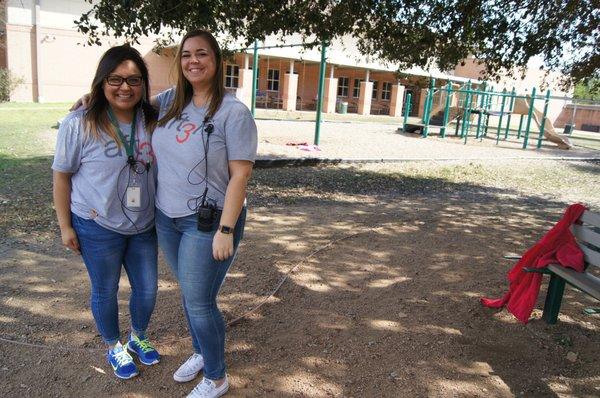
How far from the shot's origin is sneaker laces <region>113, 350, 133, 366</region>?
260 centimetres

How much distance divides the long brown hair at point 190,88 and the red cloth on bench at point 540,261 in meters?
2.42

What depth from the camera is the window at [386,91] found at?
123 ft

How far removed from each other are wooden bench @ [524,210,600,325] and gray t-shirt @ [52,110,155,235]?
251cm

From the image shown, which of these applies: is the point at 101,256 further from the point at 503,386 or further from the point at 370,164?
the point at 370,164

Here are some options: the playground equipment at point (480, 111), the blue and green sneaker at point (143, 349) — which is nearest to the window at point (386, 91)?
the playground equipment at point (480, 111)

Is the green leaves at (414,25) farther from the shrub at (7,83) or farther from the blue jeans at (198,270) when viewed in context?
the shrub at (7,83)

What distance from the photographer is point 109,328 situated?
2.55 metres

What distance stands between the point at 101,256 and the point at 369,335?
1736 mm

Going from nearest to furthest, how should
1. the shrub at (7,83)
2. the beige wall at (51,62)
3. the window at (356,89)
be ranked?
the shrub at (7,83) → the beige wall at (51,62) → the window at (356,89)

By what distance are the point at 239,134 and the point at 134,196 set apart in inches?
25.1

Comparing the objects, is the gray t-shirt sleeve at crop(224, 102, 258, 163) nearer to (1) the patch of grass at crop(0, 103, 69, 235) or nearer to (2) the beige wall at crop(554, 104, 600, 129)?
(1) the patch of grass at crop(0, 103, 69, 235)

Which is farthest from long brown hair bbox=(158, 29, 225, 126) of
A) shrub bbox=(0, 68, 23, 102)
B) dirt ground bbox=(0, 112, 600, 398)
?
shrub bbox=(0, 68, 23, 102)

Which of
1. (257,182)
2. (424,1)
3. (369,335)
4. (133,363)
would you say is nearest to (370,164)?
(257,182)

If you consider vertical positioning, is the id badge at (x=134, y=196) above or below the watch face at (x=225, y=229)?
above
